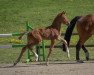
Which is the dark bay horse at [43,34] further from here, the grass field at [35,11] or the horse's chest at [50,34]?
the grass field at [35,11]

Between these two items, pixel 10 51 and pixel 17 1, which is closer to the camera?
pixel 10 51

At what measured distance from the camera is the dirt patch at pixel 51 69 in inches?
489

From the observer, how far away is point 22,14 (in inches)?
1156

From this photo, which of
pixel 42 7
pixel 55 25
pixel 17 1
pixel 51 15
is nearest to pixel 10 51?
pixel 55 25

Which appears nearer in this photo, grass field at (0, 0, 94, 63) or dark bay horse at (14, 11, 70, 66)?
dark bay horse at (14, 11, 70, 66)

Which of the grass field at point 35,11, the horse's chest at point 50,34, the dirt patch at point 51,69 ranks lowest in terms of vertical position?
the grass field at point 35,11

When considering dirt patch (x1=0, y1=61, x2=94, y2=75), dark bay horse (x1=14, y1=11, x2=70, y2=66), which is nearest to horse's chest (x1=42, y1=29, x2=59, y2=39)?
dark bay horse (x1=14, y1=11, x2=70, y2=66)

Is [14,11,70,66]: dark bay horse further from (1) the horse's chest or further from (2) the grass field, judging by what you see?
(2) the grass field

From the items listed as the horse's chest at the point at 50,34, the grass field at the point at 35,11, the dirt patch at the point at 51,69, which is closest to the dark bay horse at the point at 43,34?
the horse's chest at the point at 50,34

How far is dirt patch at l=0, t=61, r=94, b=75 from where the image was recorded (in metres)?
12.4

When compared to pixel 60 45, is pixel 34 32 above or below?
above

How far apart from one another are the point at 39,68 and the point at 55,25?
1628 mm

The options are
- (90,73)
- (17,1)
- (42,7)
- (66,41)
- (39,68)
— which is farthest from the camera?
(17,1)

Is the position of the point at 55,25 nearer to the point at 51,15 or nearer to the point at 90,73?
the point at 90,73
